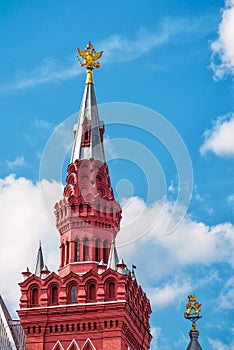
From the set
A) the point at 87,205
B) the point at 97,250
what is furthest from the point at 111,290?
the point at 87,205

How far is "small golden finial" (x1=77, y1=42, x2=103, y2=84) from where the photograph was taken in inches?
3652

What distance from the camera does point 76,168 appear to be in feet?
292

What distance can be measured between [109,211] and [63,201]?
3.39 m

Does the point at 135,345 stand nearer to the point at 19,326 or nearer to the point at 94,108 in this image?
the point at 19,326

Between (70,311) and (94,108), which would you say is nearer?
(70,311)

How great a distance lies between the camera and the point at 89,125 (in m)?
91.1

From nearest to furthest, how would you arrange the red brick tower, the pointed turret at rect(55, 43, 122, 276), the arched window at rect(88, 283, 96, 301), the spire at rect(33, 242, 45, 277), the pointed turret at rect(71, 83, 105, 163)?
the red brick tower → the arched window at rect(88, 283, 96, 301) → the spire at rect(33, 242, 45, 277) → the pointed turret at rect(55, 43, 122, 276) → the pointed turret at rect(71, 83, 105, 163)

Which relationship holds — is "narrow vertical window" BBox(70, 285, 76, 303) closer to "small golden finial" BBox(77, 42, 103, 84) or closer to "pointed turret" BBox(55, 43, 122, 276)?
"pointed turret" BBox(55, 43, 122, 276)

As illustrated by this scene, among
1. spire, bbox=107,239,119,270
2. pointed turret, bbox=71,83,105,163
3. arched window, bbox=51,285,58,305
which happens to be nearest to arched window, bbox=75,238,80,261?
spire, bbox=107,239,119,270

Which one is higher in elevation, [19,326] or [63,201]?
[63,201]

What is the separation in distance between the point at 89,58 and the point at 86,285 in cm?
1922

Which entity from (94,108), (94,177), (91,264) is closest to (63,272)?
(91,264)

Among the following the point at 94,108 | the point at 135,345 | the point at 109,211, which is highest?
the point at 94,108

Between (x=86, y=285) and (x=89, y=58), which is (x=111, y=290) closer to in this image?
(x=86, y=285)
